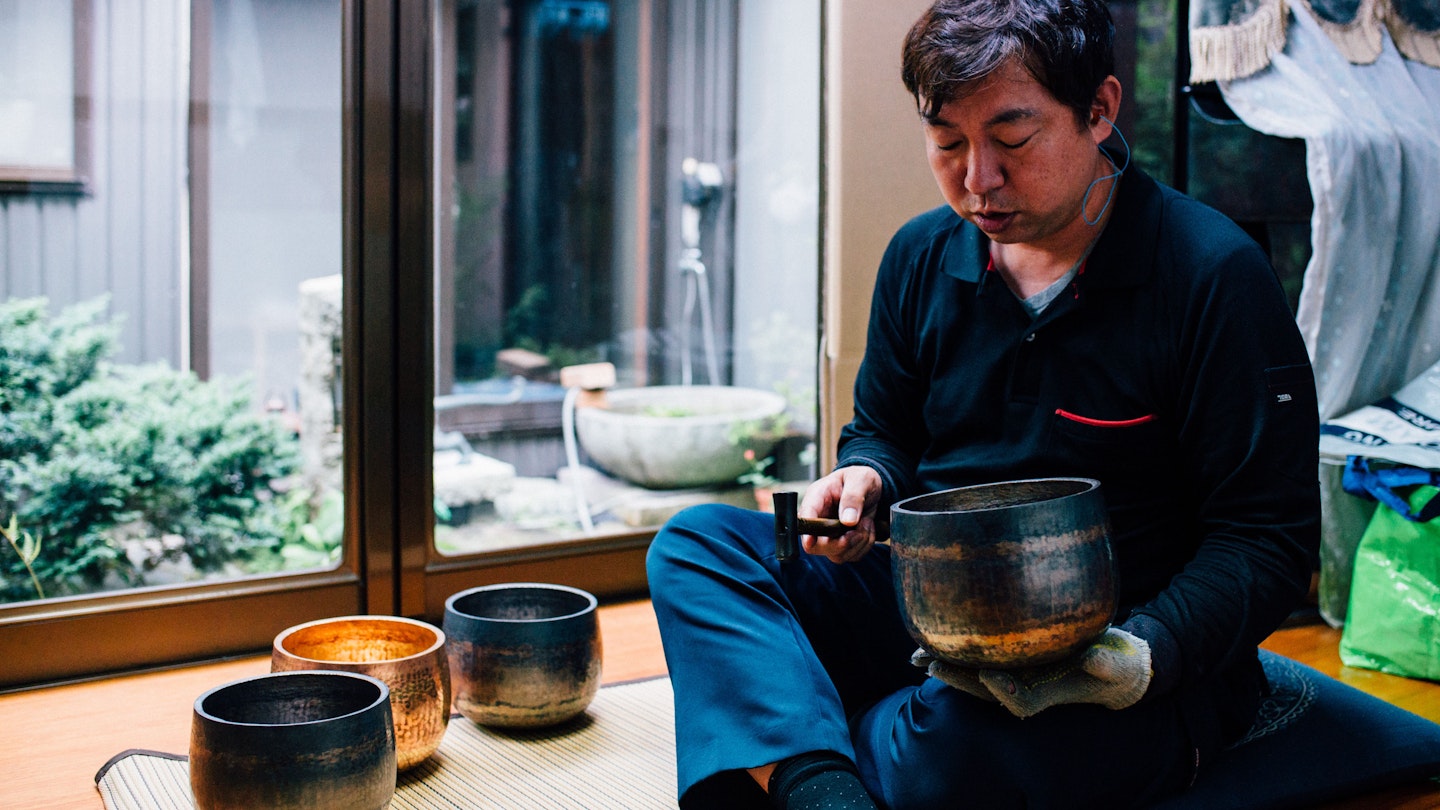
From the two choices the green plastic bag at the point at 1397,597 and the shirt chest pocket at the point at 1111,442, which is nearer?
the shirt chest pocket at the point at 1111,442

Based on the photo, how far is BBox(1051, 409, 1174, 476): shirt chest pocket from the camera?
53.2 inches

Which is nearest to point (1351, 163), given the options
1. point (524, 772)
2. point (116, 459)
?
point (524, 772)

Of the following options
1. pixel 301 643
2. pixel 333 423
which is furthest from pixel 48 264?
pixel 301 643

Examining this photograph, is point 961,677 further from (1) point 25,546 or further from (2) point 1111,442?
(1) point 25,546

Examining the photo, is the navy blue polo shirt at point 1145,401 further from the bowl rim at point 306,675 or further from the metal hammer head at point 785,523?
the bowl rim at point 306,675

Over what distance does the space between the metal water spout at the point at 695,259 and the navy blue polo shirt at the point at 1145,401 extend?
140 cm

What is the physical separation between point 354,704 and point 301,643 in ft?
0.90

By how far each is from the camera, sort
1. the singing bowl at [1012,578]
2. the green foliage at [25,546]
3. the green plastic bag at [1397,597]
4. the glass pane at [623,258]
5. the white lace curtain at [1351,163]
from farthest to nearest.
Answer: the glass pane at [623,258] < the white lace curtain at [1351,163] < the green foliage at [25,546] < the green plastic bag at [1397,597] < the singing bowl at [1012,578]

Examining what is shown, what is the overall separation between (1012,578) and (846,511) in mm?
275

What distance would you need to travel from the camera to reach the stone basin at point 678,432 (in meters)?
2.83

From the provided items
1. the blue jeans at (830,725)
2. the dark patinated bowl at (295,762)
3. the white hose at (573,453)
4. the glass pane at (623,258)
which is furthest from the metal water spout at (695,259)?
the dark patinated bowl at (295,762)

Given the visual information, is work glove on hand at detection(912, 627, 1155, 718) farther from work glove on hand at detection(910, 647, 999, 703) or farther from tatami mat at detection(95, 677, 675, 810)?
tatami mat at detection(95, 677, 675, 810)

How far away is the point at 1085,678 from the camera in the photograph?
47.0 inches

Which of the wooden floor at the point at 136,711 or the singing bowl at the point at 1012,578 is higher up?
the singing bowl at the point at 1012,578
